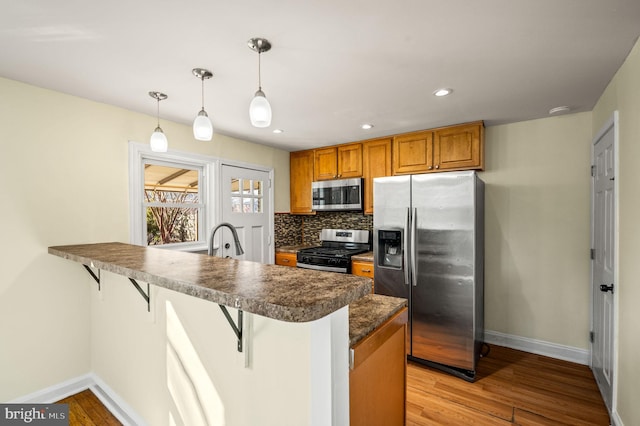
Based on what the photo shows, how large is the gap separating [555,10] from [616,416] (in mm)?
2440

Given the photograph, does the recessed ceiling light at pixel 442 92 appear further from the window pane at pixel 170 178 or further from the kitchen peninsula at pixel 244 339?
the window pane at pixel 170 178

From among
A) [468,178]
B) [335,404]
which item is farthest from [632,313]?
[335,404]

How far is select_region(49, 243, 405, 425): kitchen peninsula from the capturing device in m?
0.95

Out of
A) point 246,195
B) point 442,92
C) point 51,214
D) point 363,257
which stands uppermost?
point 442,92

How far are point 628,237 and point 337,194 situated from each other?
2.69 m

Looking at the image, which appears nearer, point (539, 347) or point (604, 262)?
point (604, 262)

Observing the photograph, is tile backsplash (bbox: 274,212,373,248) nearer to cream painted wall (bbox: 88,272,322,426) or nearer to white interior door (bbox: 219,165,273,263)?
white interior door (bbox: 219,165,273,263)

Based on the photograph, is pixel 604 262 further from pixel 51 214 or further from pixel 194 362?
pixel 51 214

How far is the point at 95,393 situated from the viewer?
7.55 ft

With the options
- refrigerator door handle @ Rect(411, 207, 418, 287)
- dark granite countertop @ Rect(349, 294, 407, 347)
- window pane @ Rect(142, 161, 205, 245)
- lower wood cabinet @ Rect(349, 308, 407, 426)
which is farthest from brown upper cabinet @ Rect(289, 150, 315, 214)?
lower wood cabinet @ Rect(349, 308, 407, 426)

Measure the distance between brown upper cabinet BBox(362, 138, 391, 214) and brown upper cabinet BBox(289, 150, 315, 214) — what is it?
84 cm

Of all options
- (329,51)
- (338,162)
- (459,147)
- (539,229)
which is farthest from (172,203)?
(539,229)

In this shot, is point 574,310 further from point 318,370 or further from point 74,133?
point 74,133

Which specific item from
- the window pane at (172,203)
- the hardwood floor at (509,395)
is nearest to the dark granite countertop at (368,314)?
the hardwood floor at (509,395)
